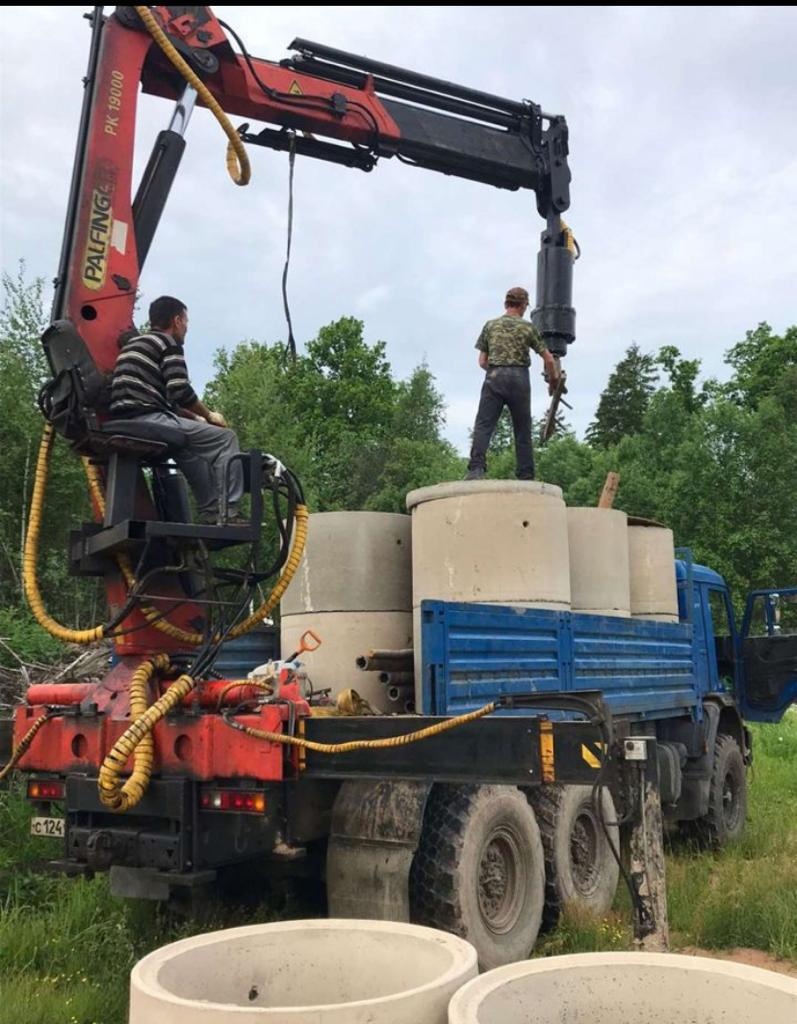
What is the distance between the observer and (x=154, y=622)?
188 inches

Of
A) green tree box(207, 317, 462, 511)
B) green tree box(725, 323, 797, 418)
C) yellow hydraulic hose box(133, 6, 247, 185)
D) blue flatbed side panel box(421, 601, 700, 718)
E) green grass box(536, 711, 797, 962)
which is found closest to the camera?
blue flatbed side panel box(421, 601, 700, 718)

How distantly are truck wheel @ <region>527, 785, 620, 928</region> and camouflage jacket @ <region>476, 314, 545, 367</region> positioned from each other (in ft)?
10.4

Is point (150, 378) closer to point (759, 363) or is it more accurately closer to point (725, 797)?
point (725, 797)

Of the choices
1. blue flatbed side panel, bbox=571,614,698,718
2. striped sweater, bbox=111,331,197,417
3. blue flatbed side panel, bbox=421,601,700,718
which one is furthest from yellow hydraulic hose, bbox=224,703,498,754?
blue flatbed side panel, bbox=571,614,698,718

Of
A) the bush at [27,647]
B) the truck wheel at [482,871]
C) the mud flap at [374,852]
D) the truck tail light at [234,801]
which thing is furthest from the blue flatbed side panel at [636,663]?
the bush at [27,647]

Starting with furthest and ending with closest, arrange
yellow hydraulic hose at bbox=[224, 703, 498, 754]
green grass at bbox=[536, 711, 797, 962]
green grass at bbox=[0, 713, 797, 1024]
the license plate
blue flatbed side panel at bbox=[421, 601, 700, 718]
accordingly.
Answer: green grass at bbox=[536, 711, 797, 962] → blue flatbed side panel at bbox=[421, 601, 700, 718] → the license plate → green grass at bbox=[0, 713, 797, 1024] → yellow hydraulic hose at bbox=[224, 703, 498, 754]

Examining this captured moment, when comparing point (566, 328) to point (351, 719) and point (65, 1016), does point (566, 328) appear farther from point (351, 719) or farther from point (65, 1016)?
point (65, 1016)

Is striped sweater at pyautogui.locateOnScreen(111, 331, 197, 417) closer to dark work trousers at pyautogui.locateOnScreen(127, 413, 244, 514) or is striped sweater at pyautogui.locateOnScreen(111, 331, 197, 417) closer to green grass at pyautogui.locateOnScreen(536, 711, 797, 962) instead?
dark work trousers at pyautogui.locateOnScreen(127, 413, 244, 514)

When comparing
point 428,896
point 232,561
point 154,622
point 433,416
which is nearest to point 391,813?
point 428,896

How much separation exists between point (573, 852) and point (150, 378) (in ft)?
12.7

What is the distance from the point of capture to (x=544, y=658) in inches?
Answer: 243

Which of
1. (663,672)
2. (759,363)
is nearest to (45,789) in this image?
(663,672)

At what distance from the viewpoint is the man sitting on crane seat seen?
15.9 feet

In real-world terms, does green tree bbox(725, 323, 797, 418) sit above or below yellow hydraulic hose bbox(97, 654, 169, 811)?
above
